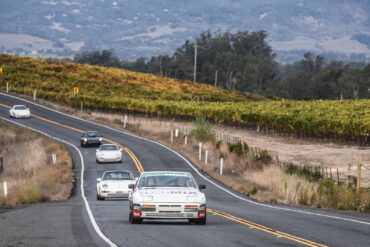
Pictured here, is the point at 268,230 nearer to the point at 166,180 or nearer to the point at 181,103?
the point at 166,180

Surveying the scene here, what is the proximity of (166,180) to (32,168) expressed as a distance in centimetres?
3342

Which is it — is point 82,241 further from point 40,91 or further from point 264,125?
point 40,91

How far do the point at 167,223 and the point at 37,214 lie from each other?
15.5 ft

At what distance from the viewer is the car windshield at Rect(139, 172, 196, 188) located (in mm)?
20812

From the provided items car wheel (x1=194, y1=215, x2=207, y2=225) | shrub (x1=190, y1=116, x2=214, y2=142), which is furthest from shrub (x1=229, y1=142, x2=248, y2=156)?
car wheel (x1=194, y1=215, x2=207, y2=225)

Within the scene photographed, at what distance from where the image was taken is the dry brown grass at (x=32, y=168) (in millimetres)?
36247

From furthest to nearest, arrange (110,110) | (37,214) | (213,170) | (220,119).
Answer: (110,110) < (220,119) < (213,170) < (37,214)

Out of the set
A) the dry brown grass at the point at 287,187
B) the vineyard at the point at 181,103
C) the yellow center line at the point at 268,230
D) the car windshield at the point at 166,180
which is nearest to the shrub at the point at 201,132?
the vineyard at the point at 181,103

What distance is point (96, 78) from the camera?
451 ft

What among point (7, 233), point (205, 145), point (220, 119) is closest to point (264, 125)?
point (220, 119)

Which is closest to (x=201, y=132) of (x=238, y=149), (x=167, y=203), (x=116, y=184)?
(x=238, y=149)

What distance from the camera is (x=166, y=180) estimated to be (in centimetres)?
2100

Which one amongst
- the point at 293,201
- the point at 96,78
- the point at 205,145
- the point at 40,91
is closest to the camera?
the point at 293,201

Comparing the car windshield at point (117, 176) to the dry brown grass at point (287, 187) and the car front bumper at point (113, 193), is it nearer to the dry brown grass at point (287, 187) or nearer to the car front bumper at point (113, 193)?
the car front bumper at point (113, 193)
